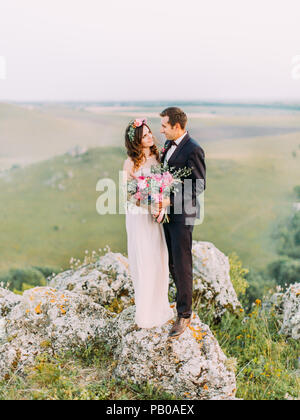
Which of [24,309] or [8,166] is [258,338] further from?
[8,166]

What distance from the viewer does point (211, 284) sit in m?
6.32

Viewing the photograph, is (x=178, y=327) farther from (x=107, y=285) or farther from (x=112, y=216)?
(x=112, y=216)

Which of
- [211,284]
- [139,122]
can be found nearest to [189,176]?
[139,122]

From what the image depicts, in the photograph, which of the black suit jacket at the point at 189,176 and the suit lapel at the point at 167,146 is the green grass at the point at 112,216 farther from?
the black suit jacket at the point at 189,176

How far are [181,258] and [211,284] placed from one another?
74.3 inches

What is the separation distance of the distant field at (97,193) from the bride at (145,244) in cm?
785

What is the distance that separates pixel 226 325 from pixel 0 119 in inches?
510

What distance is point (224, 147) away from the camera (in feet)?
44.2

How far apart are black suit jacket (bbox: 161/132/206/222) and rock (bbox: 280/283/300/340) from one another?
262 centimetres

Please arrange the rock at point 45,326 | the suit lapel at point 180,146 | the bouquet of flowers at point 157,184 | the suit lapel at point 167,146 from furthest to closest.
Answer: the rock at point 45,326
the suit lapel at point 167,146
the suit lapel at point 180,146
the bouquet of flowers at point 157,184

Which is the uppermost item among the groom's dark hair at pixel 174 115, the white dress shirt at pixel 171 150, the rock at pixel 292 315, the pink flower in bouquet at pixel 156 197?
the groom's dark hair at pixel 174 115

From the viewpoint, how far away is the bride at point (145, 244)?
14.9ft

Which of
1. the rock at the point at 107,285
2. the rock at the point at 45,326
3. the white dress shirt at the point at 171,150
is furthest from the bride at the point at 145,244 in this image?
the rock at the point at 107,285

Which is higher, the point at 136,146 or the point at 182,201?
the point at 136,146
